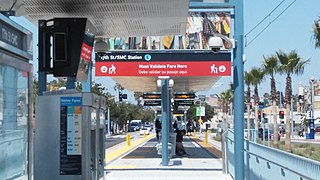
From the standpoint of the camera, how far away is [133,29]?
11.5 meters

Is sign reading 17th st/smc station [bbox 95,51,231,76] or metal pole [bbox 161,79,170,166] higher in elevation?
sign reading 17th st/smc station [bbox 95,51,231,76]

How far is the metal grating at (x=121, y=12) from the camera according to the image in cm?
895

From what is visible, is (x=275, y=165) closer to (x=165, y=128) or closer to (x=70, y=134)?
(x=70, y=134)

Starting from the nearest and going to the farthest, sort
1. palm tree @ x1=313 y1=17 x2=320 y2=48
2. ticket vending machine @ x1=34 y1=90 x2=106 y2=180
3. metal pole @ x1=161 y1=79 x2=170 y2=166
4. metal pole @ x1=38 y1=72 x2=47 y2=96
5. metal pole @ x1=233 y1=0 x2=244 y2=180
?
1. ticket vending machine @ x1=34 y1=90 x2=106 y2=180
2. metal pole @ x1=38 y1=72 x2=47 y2=96
3. metal pole @ x1=233 y1=0 x2=244 y2=180
4. metal pole @ x1=161 y1=79 x2=170 y2=166
5. palm tree @ x1=313 y1=17 x2=320 y2=48

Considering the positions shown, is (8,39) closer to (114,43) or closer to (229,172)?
(229,172)

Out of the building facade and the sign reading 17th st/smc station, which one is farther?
the sign reading 17th st/smc station

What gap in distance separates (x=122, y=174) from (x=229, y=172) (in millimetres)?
3188

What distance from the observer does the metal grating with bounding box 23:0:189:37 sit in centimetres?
895

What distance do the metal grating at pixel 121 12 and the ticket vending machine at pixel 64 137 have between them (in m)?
1.70

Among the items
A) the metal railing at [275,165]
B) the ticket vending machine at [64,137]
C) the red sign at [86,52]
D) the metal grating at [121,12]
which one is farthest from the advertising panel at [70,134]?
the metal railing at [275,165]

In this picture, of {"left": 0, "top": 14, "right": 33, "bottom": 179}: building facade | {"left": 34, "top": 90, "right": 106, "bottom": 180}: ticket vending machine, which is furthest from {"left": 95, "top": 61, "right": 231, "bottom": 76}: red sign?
{"left": 0, "top": 14, "right": 33, "bottom": 179}: building facade

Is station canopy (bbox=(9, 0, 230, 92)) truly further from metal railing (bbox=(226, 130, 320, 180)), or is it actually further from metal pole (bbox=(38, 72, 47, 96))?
metal railing (bbox=(226, 130, 320, 180))

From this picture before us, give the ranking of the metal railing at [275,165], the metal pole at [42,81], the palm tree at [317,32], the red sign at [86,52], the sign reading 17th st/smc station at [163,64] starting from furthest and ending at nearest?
the palm tree at [317,32], the sign reading 17th st/smc station at [163,64], the metal pole at [42,81], the red sign at [86,52], the metal railing at [275,165]

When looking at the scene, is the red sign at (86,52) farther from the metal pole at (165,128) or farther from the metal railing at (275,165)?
the metal pole at (165,128)
